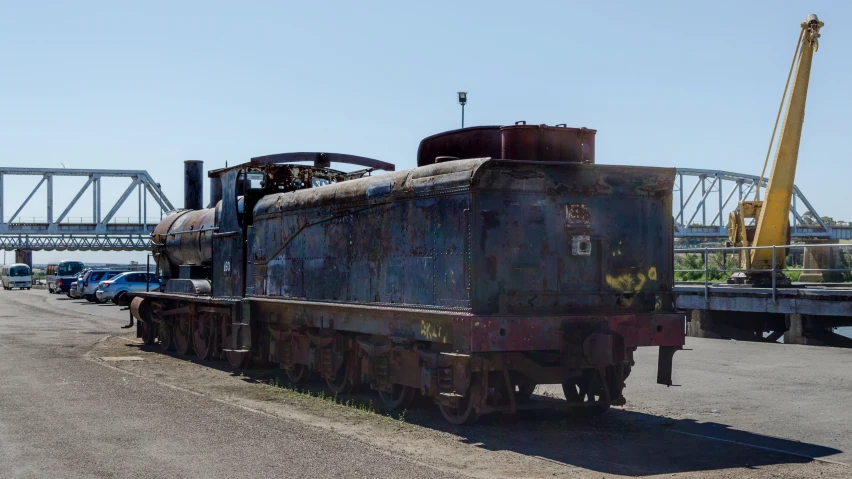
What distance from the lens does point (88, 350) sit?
68.7 feet

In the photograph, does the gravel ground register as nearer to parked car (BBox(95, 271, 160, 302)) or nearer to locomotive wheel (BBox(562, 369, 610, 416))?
locomotive wheel (BBox(562, 369, 610, 416))

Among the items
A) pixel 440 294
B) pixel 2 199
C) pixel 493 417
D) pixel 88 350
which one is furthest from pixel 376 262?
pixel 2 199

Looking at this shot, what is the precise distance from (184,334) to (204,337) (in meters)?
1.37

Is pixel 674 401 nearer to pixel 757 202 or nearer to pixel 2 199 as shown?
pixel 757 202

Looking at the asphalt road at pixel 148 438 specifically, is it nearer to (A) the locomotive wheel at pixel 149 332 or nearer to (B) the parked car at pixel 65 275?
(A) the locomotive wheel at pixel 149 332

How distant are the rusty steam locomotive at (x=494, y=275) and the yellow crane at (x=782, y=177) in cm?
1790

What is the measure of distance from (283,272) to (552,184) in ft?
19.4

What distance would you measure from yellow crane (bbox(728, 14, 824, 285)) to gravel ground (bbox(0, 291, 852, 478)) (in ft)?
42.9

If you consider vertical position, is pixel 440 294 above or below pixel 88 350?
above

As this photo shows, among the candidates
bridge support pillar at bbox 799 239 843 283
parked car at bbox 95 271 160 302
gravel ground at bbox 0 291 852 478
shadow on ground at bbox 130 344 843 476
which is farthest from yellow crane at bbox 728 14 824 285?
parked car at bbox 95 271 160 302

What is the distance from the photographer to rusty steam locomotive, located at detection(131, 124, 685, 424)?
412 inches

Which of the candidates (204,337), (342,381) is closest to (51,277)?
(204,337)

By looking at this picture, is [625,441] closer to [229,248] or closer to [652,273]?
[652,273]

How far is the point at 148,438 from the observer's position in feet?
32.4
